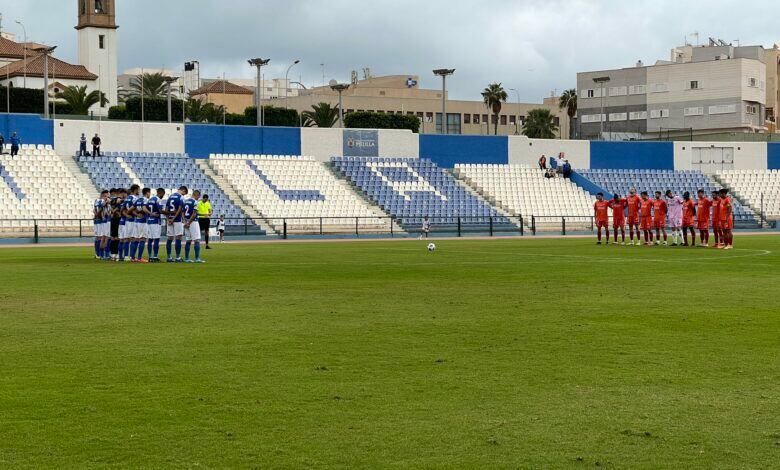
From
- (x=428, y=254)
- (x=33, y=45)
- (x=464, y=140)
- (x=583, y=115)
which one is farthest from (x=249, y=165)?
(x=33, y=45)

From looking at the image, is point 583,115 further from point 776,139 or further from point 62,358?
point 62,358

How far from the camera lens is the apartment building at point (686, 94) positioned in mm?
A: 105000

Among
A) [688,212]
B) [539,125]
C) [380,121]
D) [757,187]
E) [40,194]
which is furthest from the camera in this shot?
[539,125]

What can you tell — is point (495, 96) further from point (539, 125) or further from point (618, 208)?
point (618, 208)

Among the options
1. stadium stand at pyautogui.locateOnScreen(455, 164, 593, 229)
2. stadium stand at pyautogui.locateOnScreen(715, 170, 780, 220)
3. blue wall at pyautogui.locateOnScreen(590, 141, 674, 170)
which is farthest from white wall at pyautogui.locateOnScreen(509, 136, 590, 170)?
stadium stand at pyautogui.locateOnScreen(715, 170, 780, 220)

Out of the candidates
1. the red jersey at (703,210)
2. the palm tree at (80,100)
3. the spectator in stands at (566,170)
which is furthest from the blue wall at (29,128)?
the red jersey at (703,210)

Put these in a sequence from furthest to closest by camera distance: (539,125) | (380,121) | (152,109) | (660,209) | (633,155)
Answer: (539,125), (633,155), (380,121), (152,109), (660,209)

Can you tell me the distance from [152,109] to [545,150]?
26664 mm

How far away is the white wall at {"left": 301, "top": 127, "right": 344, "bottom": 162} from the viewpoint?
64.8 meters

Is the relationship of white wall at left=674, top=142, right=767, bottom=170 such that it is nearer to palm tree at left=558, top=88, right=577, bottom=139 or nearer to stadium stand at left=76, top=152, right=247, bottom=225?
stadium stand at left=76, top=152, right=247, bottom=225

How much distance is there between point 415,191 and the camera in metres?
61.0

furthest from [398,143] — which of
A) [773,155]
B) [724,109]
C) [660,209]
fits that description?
[724,109]

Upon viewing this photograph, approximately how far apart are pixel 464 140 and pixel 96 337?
57.9 m

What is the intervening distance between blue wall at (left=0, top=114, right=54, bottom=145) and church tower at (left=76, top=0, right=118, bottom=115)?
53.1m
